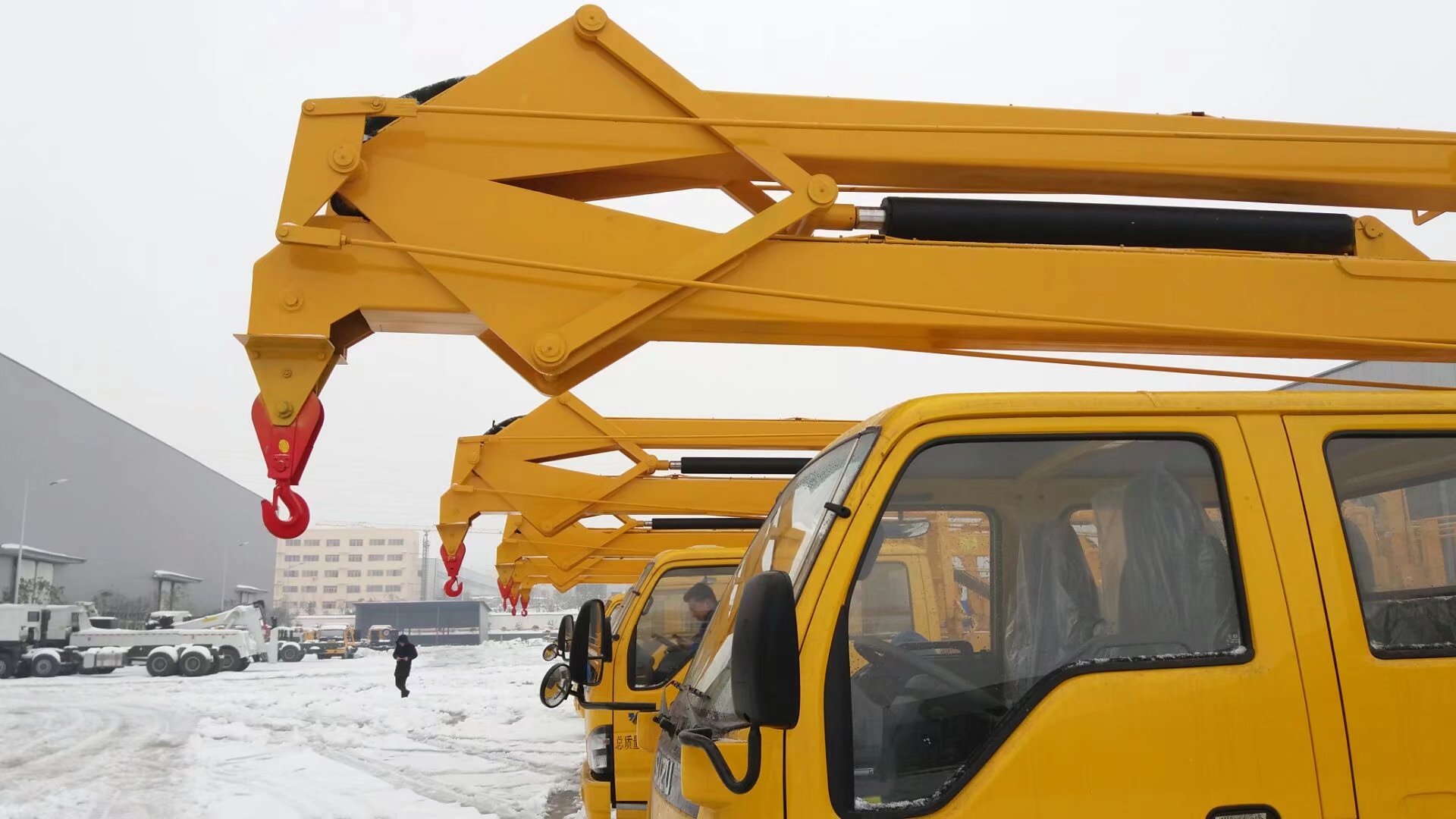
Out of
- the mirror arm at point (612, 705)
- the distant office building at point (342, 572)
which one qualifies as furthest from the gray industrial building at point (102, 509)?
the mirror arm at point (612, 705)

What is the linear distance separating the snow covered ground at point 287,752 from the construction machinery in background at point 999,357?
20.3 feet

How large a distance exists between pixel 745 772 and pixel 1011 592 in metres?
0.74

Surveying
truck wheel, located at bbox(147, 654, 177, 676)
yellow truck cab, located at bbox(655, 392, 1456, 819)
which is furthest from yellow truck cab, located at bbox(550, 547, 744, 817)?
truck wheel, located at bbox(147, 654, 177, 676)

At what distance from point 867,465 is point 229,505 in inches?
2965

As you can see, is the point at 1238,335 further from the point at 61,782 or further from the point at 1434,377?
the point at 61,782

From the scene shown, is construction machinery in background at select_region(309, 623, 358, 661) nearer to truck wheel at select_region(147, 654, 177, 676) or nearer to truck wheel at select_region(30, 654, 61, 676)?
truck wheel at select_region(147, 654, 177, 676)

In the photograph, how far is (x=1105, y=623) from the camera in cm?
219

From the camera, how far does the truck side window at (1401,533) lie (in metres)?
2.18

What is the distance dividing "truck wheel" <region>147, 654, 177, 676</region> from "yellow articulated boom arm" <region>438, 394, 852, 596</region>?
25135 millimetres

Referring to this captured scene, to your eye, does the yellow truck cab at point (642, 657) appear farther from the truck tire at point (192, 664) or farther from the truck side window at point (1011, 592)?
the truck tire at point (192, 664)

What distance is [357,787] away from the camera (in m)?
9.84

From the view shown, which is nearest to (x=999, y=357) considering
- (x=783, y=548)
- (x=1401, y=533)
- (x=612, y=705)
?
(x=1401, y=533)

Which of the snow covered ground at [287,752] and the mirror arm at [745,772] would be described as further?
the snow covered ground at [287,752]

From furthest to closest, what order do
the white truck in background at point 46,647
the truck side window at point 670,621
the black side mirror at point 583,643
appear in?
the white truck in background at point 46,647 → the truck side window at point 670,621 → the black side mirror at point 583,643
